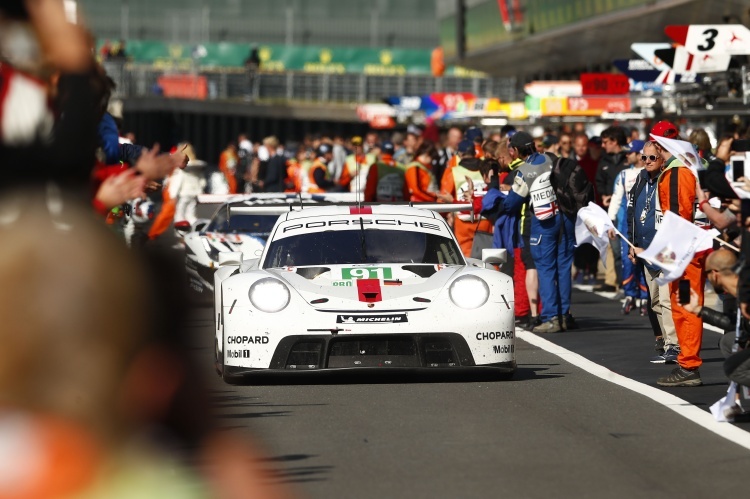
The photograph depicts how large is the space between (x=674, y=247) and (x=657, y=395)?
1154mm

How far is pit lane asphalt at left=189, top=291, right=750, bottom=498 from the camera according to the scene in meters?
7.27

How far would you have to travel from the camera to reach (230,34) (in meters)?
83.2

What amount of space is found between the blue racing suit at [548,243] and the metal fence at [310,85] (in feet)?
166

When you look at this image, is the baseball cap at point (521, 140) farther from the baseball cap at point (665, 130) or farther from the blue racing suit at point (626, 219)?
the baseball cap at point (665, 130)

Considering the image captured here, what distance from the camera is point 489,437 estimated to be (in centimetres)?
874

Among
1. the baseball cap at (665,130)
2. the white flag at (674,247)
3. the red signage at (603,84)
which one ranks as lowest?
the white flag at (674,247)

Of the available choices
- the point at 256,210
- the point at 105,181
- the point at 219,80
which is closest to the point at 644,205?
the point at 256,210

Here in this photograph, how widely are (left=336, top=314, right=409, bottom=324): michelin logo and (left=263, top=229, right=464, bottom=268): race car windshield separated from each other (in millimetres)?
985

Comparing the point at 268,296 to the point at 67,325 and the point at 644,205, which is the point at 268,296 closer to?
the point at 644,205

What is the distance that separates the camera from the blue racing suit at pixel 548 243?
1548cm

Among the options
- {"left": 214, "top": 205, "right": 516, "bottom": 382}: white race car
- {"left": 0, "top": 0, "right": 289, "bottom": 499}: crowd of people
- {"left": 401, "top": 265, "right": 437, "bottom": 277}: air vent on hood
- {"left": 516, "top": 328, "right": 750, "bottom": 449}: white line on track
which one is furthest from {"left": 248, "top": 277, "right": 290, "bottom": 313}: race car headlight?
{"left": 0, "top": 0, "right": 289, "bottom": 499}: crowd of people

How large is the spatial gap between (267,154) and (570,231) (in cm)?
2067

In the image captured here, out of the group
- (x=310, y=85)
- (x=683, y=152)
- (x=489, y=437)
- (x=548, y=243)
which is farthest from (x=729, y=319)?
(x=310, y=85)

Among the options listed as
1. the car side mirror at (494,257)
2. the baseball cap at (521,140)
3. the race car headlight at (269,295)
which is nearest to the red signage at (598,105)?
the baseball cap at (521,140)
